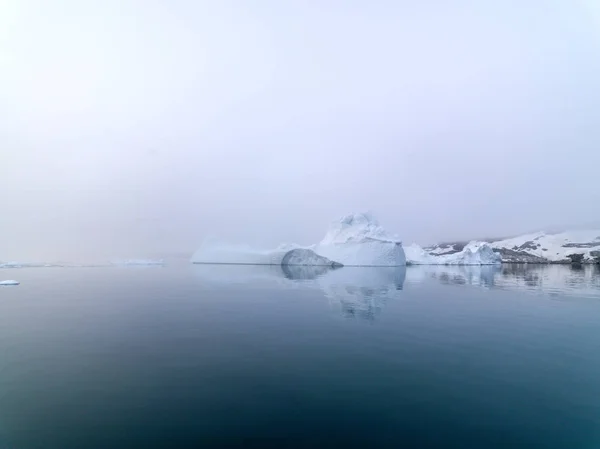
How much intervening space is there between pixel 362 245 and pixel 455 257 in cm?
2407

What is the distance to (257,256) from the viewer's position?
50438 millimetres

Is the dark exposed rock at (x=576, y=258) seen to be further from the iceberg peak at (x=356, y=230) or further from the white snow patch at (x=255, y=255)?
the white snow patch at (x=255, y=255)

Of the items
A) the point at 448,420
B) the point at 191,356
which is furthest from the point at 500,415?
the point at 191,356

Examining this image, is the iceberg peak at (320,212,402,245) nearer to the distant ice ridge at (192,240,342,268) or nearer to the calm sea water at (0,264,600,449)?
the distant ice ridge at (192,240,342,268)

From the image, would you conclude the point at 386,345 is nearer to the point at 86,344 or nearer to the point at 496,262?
the point at 86,344

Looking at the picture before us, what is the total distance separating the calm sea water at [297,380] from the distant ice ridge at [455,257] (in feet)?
164

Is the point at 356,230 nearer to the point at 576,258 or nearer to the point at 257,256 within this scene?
the point at 257,256

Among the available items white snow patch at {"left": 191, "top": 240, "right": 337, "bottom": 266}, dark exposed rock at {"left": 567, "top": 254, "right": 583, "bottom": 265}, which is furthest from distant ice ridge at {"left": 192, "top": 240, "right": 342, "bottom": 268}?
dark exposed rock at {"left": 567, "top": 254, "right": 583, "bottom": 265}

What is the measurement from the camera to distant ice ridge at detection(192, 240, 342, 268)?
48.5m

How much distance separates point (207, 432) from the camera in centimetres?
469

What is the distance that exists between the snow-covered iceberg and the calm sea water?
3555cm

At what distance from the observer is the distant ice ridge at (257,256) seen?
4853 centimetres

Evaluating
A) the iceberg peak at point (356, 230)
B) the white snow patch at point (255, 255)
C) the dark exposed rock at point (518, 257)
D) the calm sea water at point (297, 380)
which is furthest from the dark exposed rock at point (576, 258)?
the calm sea water at point (297, 380)

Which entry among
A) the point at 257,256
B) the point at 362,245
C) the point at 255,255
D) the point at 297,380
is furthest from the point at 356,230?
the point at 297,380
